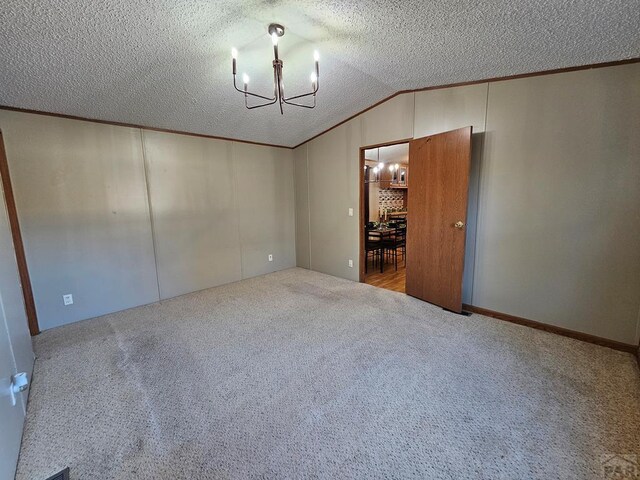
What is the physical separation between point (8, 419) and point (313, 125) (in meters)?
4.13

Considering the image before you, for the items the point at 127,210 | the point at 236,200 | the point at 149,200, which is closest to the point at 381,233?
the point at 236,200

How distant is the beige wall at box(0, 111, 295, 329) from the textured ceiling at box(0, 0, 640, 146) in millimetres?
401

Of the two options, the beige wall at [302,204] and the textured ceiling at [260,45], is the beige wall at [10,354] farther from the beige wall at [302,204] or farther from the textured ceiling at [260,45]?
the beige wall at [302,204]

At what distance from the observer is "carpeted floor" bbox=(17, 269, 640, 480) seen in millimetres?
1394

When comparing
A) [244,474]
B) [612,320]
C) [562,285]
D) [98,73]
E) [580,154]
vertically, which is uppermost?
[98,73]

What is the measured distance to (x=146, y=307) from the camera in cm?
348

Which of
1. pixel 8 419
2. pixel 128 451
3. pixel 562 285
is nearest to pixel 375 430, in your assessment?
pixel 128 451

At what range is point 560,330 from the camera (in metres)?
2.61

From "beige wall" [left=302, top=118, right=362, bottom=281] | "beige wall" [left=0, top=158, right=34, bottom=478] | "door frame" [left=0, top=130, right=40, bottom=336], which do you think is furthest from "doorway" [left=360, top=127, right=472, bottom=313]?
"door frame" [left=0, top=130, right=40, bottom=336]

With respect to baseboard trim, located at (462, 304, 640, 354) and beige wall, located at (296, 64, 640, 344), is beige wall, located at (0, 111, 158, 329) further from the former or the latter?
baseboard trim, located at (462, 304, 640, 354)

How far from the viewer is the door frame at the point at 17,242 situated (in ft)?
8.51

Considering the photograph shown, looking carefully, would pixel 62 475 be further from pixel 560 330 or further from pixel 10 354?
pixel 560 330

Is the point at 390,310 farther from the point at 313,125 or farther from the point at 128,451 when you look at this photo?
the point at 313,125

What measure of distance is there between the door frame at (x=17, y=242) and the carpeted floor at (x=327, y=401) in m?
0.29
